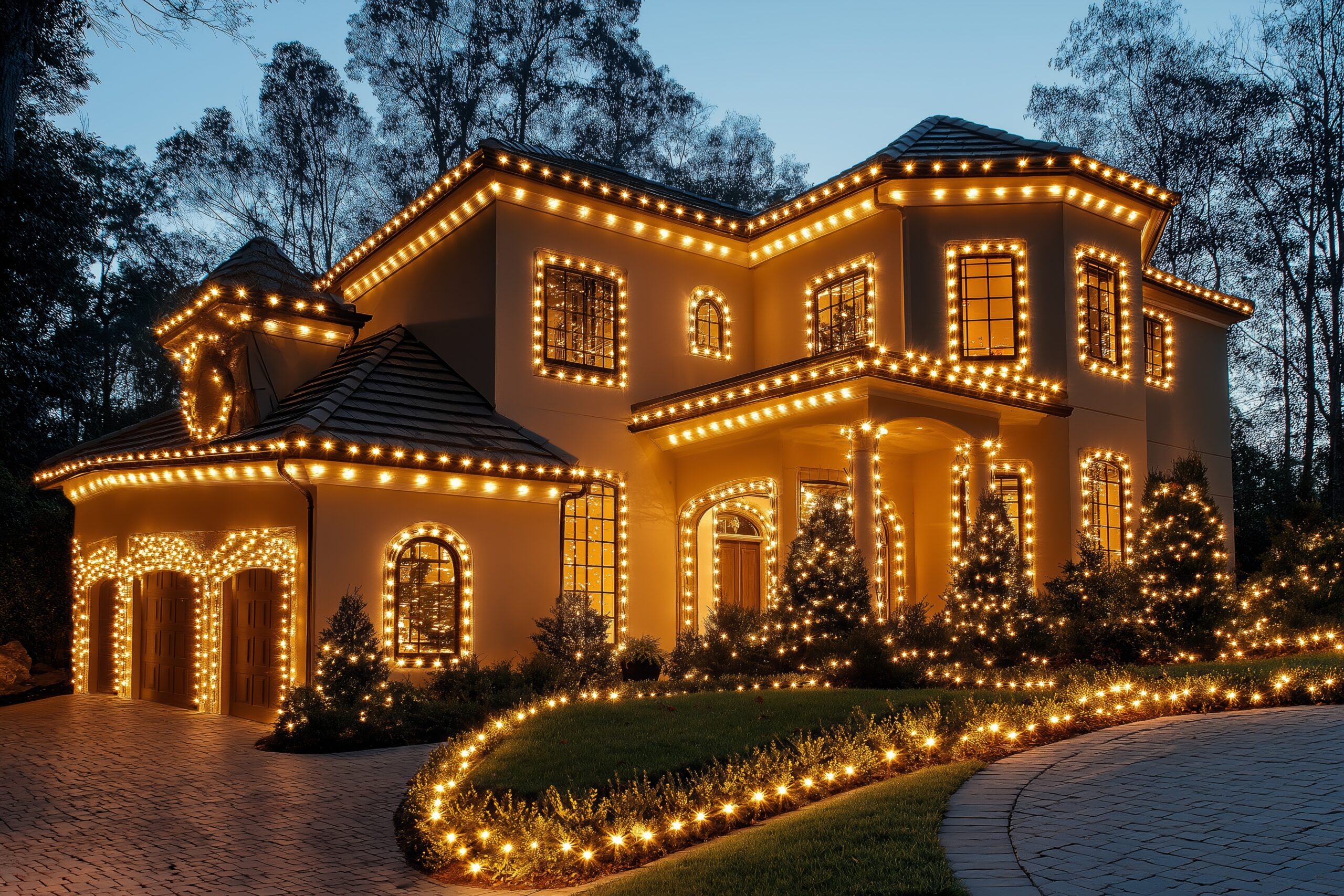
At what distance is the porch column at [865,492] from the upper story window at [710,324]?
502 cm

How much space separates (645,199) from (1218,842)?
13.0m

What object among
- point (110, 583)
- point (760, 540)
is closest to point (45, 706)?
point (110, 583)

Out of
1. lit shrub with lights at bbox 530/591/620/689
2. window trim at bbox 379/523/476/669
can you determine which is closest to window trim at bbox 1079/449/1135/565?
lit shrub with lights at bbox 530/591/620/689

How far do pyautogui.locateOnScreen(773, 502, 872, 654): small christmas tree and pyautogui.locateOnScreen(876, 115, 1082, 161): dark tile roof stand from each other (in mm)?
6373

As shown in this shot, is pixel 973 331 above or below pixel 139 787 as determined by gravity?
above

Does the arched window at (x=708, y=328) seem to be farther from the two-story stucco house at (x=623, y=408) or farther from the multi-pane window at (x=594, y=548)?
the multi-pane window at (x=594, y=548)

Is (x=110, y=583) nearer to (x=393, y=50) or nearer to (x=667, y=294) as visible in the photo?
(x=667, y=294)

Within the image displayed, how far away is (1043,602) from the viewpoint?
1304cm

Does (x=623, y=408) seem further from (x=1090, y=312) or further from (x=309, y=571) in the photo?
(x=1090, y=312)

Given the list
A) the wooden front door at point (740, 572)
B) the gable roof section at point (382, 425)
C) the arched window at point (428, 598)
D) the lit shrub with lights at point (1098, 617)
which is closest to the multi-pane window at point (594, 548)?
the gable roof section at point (382, 425)

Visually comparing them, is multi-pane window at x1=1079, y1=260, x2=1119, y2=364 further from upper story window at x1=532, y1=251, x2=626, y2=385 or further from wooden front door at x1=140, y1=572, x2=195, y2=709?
wooden front door at x1=140, y1=572, x2=195, y2=709

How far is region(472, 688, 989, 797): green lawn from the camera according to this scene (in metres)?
7.54

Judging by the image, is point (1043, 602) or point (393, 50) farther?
point (393, 50)

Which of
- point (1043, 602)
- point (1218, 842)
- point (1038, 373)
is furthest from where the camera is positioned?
point (1038, 373)
